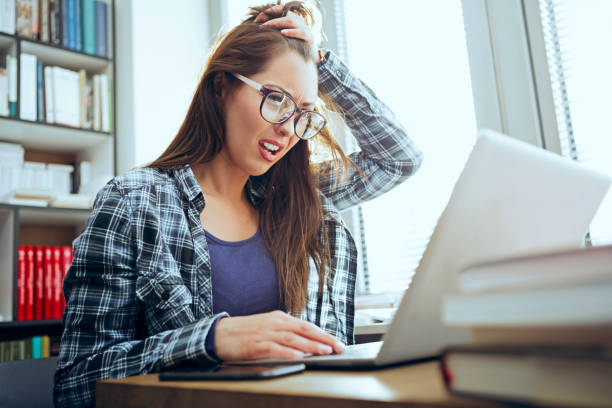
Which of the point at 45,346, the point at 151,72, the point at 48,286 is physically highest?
the point at 151,72

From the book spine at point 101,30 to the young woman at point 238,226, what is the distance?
1500mm

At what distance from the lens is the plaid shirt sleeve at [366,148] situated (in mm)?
1448

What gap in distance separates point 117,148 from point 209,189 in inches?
57.1

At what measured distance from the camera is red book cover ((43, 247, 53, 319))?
2.13 meters

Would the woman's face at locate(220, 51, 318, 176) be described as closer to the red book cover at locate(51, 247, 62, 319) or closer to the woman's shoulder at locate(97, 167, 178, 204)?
the woman's shoulder at locate(97, 167, 178, 204)

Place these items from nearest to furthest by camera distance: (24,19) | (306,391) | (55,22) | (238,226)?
(306,391)
(238,226)
(24,19)
(55,22)

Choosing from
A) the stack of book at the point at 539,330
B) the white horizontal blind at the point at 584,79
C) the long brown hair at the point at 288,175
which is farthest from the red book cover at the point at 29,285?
the stack of book at the point at 539,330

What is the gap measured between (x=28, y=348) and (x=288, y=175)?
56.9 inches

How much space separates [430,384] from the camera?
35 cm

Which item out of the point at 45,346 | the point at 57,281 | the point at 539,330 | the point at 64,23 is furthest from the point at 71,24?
the point at 539,330

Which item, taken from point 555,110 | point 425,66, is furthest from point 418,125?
point 555,110

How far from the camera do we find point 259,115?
1171mm

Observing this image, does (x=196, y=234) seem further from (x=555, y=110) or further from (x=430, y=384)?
(x=555, y=110)

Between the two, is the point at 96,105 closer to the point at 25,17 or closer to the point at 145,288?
the point at 25,17
